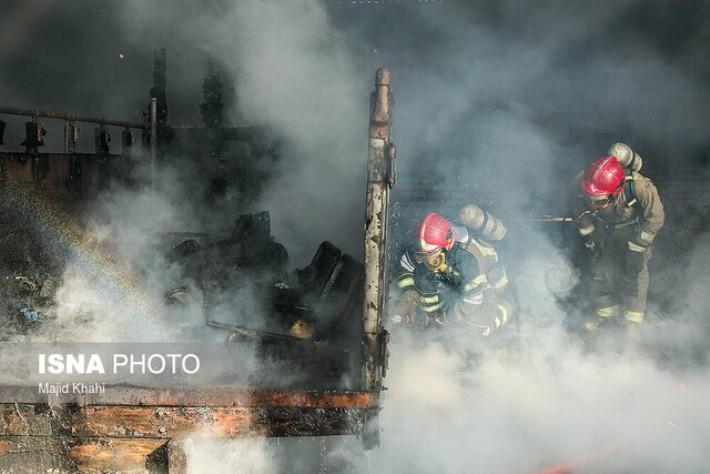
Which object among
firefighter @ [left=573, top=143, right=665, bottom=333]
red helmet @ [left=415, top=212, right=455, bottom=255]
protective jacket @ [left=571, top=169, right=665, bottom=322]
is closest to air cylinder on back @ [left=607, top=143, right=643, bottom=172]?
firefighter @ [left=573, top=143, right=665, bottom=333]

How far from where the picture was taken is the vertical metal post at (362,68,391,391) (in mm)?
3191

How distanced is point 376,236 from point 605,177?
3150mm

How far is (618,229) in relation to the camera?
563 cm

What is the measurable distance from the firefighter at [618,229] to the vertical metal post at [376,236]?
3068 mm

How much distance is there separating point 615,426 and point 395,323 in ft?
6.83

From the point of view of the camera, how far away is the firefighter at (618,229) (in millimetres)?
5328

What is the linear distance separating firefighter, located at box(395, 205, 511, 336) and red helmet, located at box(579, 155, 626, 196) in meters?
1.02

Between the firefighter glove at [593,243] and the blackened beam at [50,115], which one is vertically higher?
the blackened beam at [50,115]

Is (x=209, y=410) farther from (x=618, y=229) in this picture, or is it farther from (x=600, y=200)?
(x=618, y=229)

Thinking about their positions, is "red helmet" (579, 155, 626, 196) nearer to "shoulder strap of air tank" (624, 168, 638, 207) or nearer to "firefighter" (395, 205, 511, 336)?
"shoulder strap of air tank" (624, 168, 638, 207)

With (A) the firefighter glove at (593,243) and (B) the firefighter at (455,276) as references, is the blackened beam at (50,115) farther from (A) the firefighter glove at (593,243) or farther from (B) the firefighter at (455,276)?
(A) the firefighter glove at (593,243)

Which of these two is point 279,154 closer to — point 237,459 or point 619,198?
point 619,198

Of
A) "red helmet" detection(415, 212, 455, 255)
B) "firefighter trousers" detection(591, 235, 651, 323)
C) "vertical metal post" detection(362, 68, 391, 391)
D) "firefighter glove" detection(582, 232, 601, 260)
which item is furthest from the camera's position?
"firefighter glove" detection(582, 232, 601, 260)

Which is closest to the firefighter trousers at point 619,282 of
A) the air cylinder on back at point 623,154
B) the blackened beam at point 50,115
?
the air cylinder on back at point 623,154
